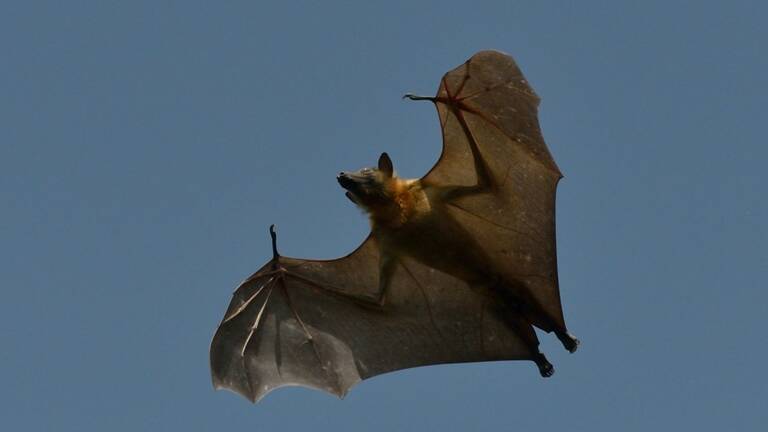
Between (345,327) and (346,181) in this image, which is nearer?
(346,181)

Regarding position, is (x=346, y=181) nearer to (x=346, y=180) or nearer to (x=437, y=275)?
(x=346, y=180)

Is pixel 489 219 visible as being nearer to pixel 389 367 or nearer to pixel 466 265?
pixel 466 265

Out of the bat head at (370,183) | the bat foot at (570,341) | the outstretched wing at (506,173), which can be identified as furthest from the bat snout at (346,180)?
the bat foot at (570,341)

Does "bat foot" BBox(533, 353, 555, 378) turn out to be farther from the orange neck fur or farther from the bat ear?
the bat ear

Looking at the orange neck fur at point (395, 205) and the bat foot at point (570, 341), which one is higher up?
the orange neck fur at point (395, 205)

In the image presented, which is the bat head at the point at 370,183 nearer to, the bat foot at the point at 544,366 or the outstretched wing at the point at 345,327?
the outstretched wing at the point at 345,327

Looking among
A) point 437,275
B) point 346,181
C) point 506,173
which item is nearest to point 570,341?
point 437,275
